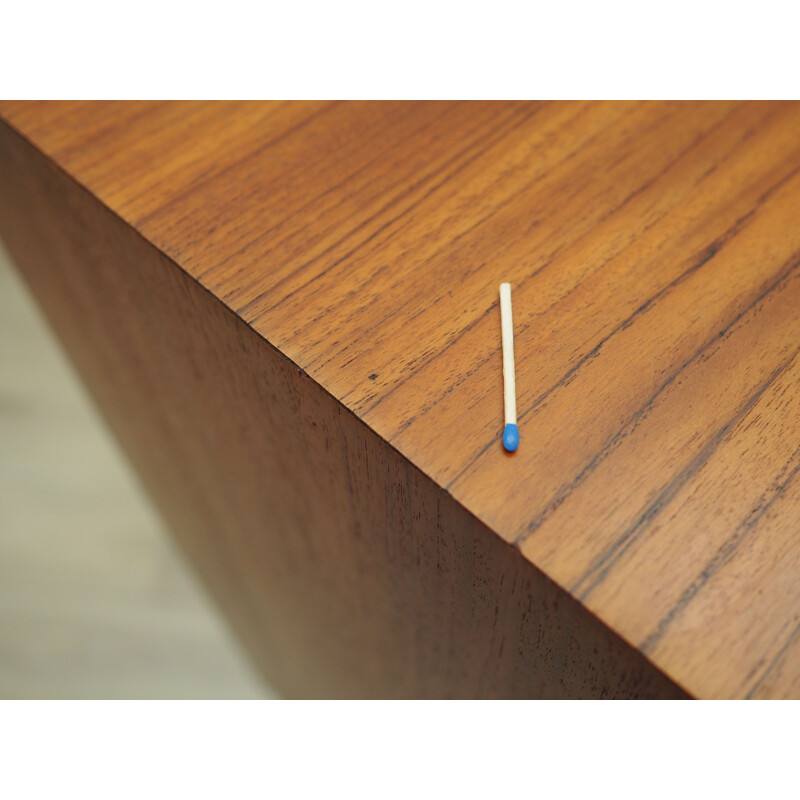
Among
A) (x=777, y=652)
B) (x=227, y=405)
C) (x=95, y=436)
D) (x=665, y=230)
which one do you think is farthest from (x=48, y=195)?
(x=777, y=652)

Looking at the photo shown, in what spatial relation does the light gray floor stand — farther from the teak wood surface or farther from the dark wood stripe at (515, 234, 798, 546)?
the dark wood stripe at (515, 234, 798, 546)

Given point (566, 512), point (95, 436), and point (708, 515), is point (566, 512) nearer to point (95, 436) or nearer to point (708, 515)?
point (708, 515)

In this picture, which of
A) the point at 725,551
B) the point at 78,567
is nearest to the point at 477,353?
the point at 725,551

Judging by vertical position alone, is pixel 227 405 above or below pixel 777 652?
above

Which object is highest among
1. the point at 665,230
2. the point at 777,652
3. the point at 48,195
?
the point at 48,195

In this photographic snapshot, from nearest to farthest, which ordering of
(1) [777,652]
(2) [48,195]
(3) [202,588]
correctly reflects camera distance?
(1) [777,652], (2) [48,195], (3) [202,588]

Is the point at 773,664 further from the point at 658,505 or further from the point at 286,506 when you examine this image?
the point at 286,506

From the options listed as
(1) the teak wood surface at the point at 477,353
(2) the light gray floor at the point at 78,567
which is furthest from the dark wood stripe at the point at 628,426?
(2) the light gray floor at the point at 78,567
